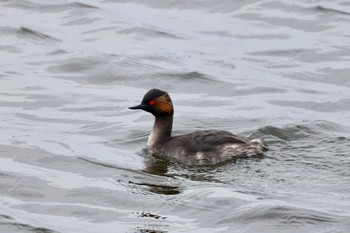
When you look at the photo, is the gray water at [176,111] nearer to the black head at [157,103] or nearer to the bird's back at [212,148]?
the bird's back at [212,148]

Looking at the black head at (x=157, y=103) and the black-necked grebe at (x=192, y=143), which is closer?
the black-necked grebe at (x=192, y=143)

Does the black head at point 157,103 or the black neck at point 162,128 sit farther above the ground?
the black head at point 157,103

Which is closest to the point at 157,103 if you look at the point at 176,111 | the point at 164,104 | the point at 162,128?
the point at 164,104

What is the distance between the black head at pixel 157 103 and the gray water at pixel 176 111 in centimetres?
54

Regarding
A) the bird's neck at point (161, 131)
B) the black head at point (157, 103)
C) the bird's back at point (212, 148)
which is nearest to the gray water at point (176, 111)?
the bird's back at point (212, 148)

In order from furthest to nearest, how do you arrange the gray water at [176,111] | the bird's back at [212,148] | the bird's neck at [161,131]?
the bird's neck at [161,131], the bird's back at [212,148], the gray water at [176,111]

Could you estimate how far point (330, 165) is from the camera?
1138 cm

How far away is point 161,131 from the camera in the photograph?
1270cm

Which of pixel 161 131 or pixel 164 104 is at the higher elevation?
pixel 164 104

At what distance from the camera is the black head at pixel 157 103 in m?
12.6

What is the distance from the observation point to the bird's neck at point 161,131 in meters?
12.6

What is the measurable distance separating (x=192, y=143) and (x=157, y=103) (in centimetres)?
81

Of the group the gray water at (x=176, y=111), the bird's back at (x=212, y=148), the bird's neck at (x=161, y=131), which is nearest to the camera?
the gray water at (x=176, y=111)

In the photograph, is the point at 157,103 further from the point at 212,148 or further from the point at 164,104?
the point at 212,148
